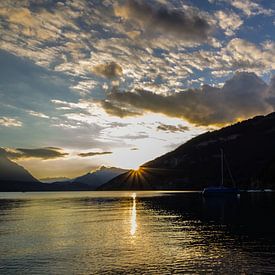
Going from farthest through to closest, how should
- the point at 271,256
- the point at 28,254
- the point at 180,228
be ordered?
the point at 180,228 → the point at 28,254 → the point at 271,256

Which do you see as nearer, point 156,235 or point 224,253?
point 224,253

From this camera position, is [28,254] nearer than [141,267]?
No

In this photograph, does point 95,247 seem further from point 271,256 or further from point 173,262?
point 271,256

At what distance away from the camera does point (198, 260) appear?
43594 millimetres

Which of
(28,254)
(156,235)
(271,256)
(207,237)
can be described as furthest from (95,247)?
(271,256)

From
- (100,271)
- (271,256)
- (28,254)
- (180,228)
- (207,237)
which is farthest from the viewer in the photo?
(180,228)

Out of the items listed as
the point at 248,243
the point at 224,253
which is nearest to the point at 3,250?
the point at 224,253

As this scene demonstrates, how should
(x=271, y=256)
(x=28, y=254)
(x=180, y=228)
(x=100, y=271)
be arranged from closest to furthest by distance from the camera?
(x=100, y=271) → (x=271, y=256) → (x=28, y=254) → (x=180, y=228)

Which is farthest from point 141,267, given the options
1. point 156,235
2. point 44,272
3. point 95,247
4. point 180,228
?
point 180,228

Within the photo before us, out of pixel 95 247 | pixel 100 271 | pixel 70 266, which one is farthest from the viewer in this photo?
pixel 95 247

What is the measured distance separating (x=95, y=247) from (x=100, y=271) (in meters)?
15.6

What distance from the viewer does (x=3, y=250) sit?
52.1 meters

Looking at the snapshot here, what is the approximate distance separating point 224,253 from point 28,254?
26055 millimetres

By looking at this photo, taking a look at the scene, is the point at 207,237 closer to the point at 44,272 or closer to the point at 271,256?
the point at 271,256
